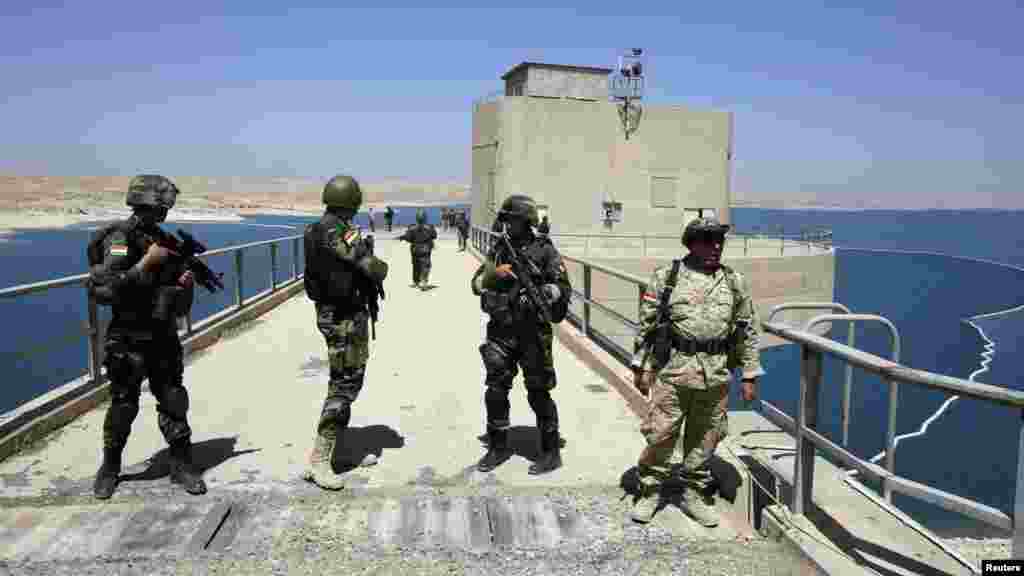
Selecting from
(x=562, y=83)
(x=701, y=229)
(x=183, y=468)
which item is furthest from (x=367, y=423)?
(x=562, y=83)

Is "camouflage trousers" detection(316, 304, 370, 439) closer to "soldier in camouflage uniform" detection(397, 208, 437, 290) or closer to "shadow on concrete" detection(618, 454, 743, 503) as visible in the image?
"shadow on concrete" detection(618, 454, 743, 503)

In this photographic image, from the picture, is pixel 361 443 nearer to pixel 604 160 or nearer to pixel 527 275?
pixel 527 275

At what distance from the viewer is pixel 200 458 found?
17.6 feet

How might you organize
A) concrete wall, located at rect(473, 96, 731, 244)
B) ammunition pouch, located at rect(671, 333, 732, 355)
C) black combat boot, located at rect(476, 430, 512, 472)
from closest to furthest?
ammunition pouch, located at rect(671, 333, 732, 355), black combat boot, located at rect(476, 430, 512, 472), concrete wall, located at rect(473, 96, 731, 244)

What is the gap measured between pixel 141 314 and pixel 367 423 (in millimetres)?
2345

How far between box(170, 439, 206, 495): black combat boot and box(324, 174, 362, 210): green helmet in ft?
6.04

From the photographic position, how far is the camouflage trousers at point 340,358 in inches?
191

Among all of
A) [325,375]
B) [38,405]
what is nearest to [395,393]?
[325,375]

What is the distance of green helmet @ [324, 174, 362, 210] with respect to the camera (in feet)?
15.9

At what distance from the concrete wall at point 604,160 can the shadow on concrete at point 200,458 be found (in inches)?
959

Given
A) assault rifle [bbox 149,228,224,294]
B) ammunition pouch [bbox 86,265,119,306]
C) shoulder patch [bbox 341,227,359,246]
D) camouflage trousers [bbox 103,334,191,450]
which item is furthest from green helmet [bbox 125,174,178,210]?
shoulder patch [bbox 341,227,359,246]

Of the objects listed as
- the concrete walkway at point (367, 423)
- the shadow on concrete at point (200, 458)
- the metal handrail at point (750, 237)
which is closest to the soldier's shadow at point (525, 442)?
the concrete walkway at point (367, 423)

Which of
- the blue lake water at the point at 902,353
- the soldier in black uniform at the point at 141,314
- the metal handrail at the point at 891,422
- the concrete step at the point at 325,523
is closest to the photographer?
the metal handrail at the point at 891,422

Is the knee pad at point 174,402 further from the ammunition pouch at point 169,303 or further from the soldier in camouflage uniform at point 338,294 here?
the soldier in camouflage uniform at point 338,294
